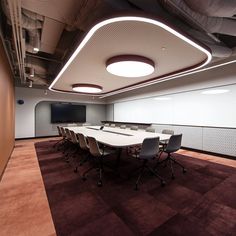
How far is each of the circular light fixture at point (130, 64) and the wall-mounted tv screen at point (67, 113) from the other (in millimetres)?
6068

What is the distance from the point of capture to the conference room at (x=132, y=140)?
1.72 meters

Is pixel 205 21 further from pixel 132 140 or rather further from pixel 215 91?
pixel 215 91

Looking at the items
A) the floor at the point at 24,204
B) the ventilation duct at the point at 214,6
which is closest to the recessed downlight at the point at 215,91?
the ventilation duct at the point at 214,6

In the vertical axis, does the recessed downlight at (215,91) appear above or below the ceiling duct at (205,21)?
below

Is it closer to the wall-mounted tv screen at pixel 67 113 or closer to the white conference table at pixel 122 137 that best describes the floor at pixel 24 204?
the white conference table at pixel 122 137

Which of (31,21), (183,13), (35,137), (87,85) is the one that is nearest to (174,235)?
(183,13)

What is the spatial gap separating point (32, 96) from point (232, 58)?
8.37 metres

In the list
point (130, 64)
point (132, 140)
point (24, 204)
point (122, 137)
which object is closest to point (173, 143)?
point (132, 140)

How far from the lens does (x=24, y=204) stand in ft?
6.54

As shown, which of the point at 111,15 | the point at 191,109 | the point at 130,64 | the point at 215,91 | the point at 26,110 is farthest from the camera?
the point at 26,110

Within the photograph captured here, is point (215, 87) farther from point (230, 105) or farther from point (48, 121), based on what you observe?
point (48, 121)

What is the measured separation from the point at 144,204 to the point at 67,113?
25.2 ft

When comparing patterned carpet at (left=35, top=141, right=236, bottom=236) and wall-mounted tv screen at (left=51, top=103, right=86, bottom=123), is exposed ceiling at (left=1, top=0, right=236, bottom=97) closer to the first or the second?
patterned carpet at (left=35, top=141, right=236, bottom=236)

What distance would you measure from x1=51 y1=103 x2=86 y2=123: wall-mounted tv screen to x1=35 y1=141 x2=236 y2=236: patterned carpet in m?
5.68
